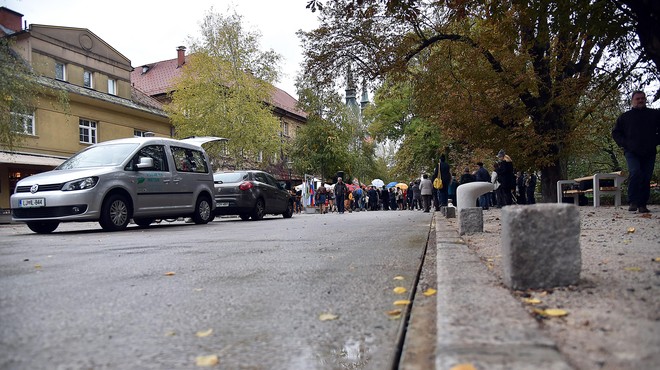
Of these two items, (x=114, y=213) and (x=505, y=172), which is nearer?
(x=114, y=213)

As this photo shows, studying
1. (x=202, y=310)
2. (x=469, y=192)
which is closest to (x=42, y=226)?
(x=469, y=192)

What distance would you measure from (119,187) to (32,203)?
4.83ft

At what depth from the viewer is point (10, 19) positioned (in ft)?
87.7

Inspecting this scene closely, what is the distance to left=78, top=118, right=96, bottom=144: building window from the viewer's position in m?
27.4

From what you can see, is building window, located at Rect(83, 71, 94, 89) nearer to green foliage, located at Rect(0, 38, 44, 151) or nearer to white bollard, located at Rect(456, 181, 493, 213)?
green foliage, located at Rect(0, 38, 44, 151)

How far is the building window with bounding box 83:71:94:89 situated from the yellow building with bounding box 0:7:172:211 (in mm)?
58

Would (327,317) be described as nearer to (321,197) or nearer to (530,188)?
(530,188)

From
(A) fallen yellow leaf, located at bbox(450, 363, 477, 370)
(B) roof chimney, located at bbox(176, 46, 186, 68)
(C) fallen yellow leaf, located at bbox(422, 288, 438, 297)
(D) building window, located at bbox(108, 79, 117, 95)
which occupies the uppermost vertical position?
(B) roof chimney, located at bbox(176, 46, 186, 68)

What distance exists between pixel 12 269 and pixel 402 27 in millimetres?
11195

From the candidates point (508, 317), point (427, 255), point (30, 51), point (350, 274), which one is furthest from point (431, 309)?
point (30, 51)

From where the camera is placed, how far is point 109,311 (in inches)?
108

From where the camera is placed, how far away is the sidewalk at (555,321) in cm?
166

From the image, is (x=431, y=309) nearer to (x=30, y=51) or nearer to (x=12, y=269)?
(x=12, y=269)

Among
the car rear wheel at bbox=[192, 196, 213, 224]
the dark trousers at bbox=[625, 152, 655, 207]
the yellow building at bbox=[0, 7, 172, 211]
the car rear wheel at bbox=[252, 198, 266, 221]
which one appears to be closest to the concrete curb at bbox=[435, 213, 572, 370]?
the dark trousers at bbox=[625, 152, 655, 207]
